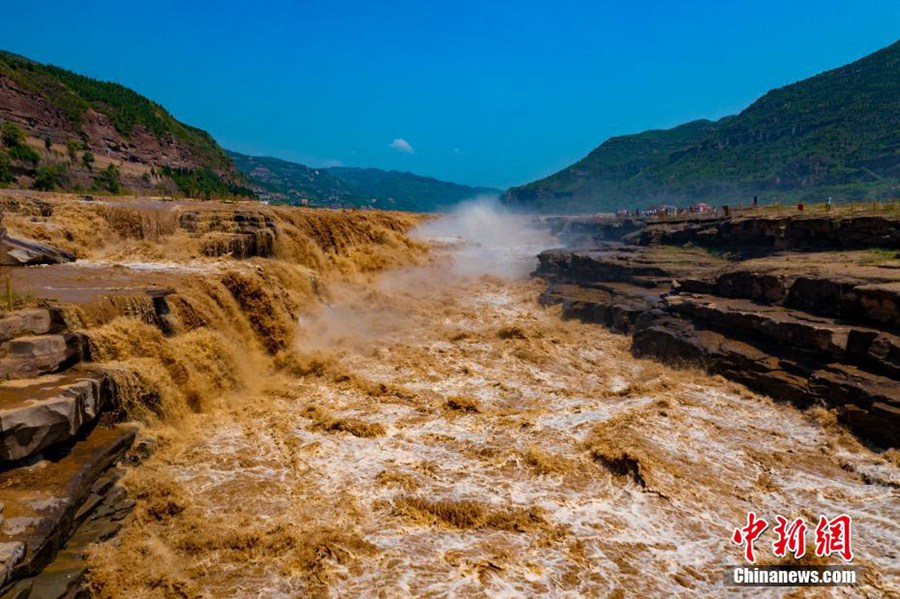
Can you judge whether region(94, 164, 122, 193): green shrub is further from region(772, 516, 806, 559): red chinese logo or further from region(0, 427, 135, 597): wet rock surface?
region(772, 516, 806, 559): red chinese logo

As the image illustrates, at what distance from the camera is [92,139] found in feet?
152

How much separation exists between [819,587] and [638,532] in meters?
1.80

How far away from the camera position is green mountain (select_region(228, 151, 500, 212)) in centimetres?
11381

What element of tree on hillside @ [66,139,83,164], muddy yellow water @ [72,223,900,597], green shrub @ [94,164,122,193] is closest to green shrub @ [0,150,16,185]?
green shrub @ [94,164,122,193]

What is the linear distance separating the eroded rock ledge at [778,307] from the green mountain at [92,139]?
34622 millimetres

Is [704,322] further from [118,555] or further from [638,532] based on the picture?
[118,555]

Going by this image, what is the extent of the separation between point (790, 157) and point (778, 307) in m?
68.0

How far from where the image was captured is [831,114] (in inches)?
2712

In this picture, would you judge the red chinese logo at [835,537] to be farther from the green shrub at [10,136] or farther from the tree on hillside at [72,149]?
the tree on hillside at [72,149]

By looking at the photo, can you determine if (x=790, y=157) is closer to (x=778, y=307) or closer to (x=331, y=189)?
(x=778, y=307)
